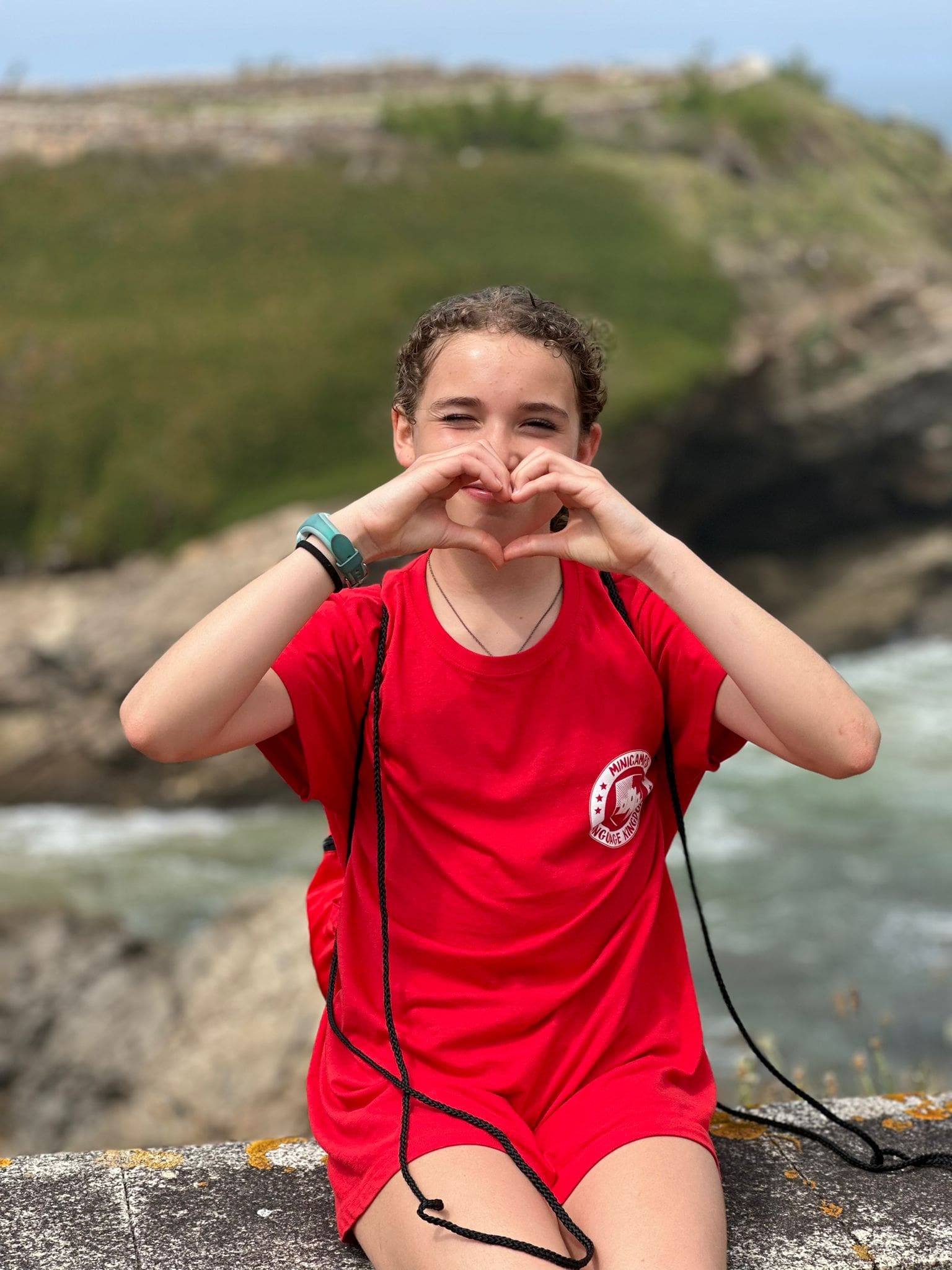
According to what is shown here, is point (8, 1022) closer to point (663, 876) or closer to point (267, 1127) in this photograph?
point (267, 1127)

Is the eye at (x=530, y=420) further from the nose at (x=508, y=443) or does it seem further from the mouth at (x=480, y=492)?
the mouth at (x=480, y=492)

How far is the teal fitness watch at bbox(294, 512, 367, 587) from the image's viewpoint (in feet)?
8.55

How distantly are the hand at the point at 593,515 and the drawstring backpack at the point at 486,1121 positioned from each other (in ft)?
0.84

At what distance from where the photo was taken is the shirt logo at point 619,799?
2760 mm

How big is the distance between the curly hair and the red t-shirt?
477 millimetres

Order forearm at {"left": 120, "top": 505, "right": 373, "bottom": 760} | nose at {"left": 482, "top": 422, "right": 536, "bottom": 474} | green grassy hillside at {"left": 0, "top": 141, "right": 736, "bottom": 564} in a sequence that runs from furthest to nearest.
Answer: green grassy hillside at {"left": 0, "top": 141, "right": 736, "bottom": 564}
nose at {"left": 482, "top": 422, "right": 536, "bottom": 474}
forearm at {"left": 120, "top": 505, "right": 373, "bottom": 760}

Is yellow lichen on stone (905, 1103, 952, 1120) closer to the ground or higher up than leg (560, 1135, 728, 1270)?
closer to the ground

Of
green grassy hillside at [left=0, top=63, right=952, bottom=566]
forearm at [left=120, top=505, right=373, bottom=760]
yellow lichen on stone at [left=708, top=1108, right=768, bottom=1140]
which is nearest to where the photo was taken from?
forearm at [left=120, top=505, right=373, bottom=760]

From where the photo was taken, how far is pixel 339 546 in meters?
2.61

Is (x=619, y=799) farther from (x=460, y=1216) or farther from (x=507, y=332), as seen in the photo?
(x=507, y=332)

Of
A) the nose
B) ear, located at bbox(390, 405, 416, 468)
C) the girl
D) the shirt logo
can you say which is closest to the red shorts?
the girl

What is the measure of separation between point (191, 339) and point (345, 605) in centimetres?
1648

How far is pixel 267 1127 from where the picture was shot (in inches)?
261

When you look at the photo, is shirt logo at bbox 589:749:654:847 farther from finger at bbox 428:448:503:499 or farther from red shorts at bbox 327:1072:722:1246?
finger at bbox 428:448:503:499
